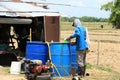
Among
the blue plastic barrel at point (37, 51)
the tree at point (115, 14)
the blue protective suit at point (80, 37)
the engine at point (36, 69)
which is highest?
the tree at point (115, 14)

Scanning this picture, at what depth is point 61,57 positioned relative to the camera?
12.8m

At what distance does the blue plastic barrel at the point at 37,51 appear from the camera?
12.8 meters

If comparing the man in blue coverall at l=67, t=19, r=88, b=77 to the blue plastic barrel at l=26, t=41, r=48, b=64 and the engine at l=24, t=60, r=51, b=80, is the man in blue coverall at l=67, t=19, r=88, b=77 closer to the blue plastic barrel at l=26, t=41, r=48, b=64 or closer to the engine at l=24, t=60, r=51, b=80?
the blue plastic barrel at l=26, t=41, r=48, b=64

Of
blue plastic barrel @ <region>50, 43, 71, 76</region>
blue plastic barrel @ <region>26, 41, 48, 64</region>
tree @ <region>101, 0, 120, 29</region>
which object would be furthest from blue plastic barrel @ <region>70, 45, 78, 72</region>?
tree @ <region>101, 0, 120, 29</region>

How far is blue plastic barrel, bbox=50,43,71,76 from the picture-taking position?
12.7 metres

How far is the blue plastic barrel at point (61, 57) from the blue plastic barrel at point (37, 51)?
9.0 inches

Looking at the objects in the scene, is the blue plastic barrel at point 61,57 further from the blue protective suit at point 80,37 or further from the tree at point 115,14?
the tree at point 115,14

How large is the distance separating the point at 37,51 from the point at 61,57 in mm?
719

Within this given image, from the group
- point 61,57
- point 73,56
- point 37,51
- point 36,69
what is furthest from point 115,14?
point 36,69

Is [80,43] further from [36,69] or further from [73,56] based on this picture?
[36,69]

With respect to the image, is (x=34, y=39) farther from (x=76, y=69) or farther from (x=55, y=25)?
(x=76, y=69)

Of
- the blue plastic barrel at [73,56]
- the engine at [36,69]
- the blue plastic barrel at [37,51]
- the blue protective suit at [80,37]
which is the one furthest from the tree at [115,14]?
the engine at [36,69]

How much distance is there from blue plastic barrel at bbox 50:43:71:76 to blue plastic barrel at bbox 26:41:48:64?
23 centimetres

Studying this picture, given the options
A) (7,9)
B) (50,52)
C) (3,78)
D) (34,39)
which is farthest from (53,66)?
(34,39)
